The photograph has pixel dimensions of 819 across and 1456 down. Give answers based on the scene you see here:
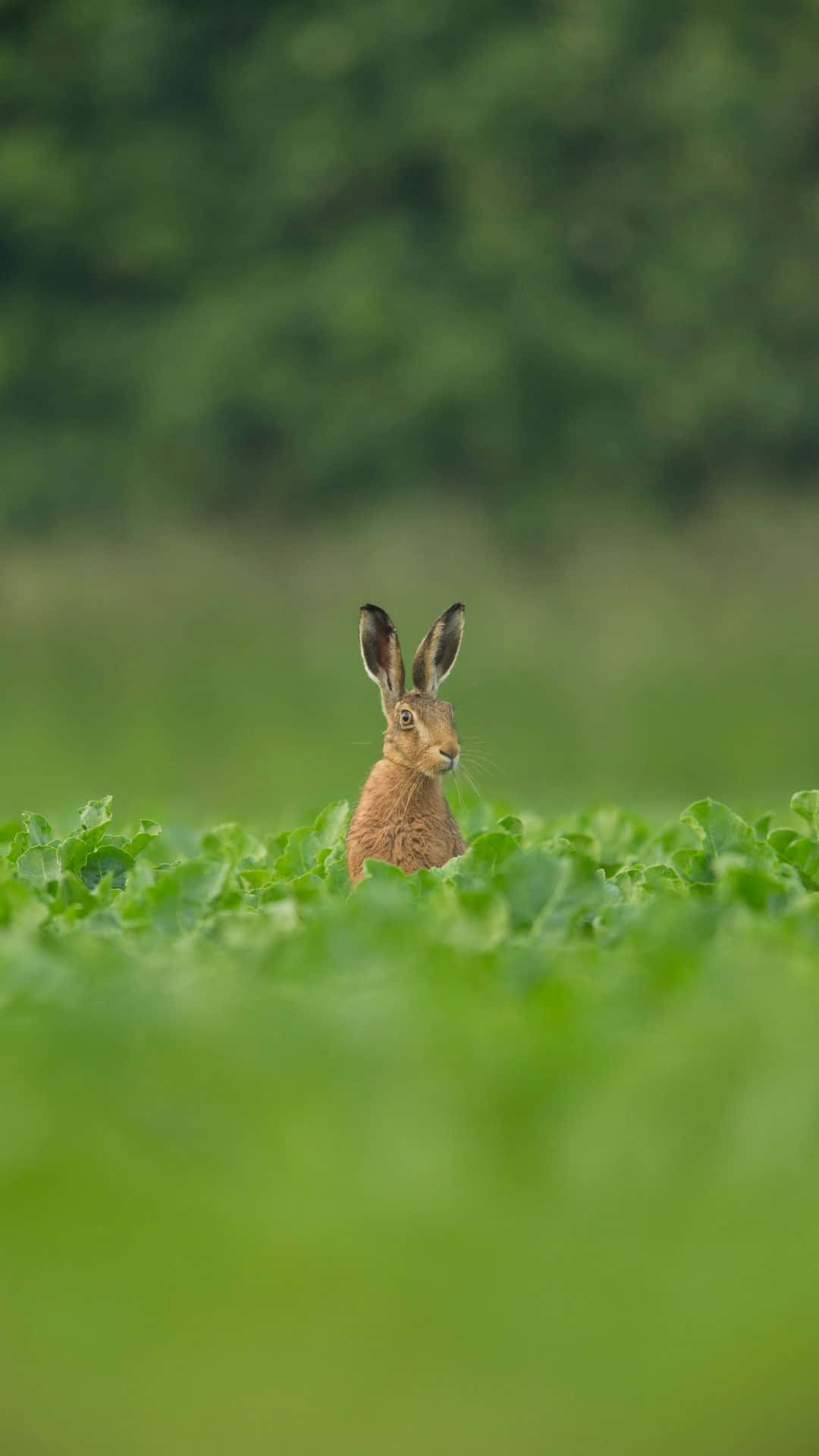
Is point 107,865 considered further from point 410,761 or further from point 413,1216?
point 413,1216

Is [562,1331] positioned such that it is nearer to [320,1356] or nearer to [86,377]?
[320,1356]

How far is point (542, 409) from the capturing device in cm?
2312

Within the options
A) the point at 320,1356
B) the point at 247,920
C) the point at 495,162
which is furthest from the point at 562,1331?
the point at 495,162

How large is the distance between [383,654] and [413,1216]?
11.6ft

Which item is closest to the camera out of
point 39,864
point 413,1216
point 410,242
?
point 413,1216

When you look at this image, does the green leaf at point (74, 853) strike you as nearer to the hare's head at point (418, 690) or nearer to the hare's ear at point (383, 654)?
the hare's head at point (418, 690)

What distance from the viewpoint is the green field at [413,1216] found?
1.72 meters

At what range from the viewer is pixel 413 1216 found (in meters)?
1.86

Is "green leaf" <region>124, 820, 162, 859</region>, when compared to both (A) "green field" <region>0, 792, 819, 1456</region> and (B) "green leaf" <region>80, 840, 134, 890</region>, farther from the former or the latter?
(A) "green field" <region>0, 792, 819, 1456</region>

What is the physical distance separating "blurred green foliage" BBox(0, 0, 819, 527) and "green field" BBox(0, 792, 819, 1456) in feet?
68.1

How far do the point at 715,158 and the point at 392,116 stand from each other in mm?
4319

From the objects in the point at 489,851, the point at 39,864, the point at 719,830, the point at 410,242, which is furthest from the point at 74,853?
the point at 410,242

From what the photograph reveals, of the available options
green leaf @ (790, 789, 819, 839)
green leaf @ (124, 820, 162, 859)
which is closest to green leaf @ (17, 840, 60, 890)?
green leaf @ (124, 820, 162, 859)

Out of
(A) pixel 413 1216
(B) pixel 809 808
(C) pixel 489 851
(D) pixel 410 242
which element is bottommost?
(A) pixel 413 1216
